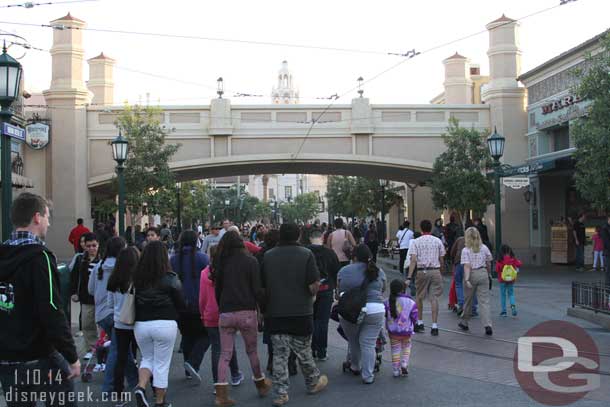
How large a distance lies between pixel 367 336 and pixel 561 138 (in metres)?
19.4

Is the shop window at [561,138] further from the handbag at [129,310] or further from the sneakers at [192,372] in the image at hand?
the handbag at [129,310]

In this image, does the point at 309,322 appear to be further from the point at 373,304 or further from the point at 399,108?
the point at 399,108

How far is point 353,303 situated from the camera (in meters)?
7.88

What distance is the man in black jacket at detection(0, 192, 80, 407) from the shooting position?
4.19m

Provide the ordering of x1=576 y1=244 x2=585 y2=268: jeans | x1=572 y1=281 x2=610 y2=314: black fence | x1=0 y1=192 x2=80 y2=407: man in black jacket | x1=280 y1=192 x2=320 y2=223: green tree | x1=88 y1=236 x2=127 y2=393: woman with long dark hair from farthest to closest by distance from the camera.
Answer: x1=280 y1=192 x2=320 y2=223: green tree < x1=576 y1=244 x2=585 y2=268: jeans < x1=572 y1=281 x2=610 y2=314: black fence < x1=88 y1=236 x2=127 y2=393: woman with long dark hair < x1=0 y1=192 x2=80 y2=407: man in black jacket

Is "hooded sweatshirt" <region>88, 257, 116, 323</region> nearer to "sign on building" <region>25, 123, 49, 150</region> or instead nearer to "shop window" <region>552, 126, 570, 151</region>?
"sign on building" <region>25, 123, 49, 150</region>

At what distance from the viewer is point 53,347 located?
170 inches

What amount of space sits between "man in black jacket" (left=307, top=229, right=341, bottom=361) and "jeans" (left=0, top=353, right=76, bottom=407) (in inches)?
190

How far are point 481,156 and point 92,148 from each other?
15427mm

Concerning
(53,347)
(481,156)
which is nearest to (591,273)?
(481,156)

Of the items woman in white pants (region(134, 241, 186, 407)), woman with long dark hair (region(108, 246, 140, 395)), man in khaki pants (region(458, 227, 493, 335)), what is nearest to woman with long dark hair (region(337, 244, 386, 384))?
woman in white pants (region(134, 241, 186, 407))

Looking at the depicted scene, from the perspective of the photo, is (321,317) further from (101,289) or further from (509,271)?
(509,271)

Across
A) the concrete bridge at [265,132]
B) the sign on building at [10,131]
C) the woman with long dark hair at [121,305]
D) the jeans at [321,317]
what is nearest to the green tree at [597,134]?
the jeans at [321,317]

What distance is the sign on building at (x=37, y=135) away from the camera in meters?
26.1
